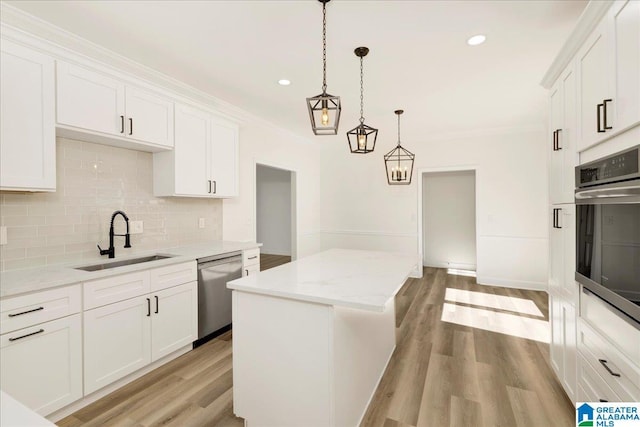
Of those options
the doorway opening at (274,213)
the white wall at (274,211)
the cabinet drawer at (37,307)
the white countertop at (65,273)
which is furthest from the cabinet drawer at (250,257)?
the white wall at (274,211)

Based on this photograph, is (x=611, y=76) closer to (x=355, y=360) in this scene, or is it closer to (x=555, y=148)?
(x=555, y=148)

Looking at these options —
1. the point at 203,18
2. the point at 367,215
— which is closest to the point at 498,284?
the point at 367,215

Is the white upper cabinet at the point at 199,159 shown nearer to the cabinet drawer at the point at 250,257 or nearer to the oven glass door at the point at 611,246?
the cabinet drawer at the point at 250,257

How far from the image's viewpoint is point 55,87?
2145mm

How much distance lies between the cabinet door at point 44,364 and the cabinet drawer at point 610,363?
305cm

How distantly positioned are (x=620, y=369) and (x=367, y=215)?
487 cm

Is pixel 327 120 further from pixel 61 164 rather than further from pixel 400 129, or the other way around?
pixel 400 129

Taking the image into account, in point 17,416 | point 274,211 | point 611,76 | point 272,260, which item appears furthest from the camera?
point 274,211

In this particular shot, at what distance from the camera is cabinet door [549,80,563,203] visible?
2.13m

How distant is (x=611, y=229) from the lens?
149cm

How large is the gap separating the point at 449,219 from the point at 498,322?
3.22m

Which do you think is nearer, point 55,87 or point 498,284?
point 55,87

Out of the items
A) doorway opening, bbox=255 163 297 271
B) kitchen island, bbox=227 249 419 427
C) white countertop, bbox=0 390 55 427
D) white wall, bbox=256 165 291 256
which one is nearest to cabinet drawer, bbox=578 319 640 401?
kitchen island, bbox=227 249 419 427

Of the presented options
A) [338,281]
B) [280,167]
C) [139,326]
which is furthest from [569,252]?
[280,167]
